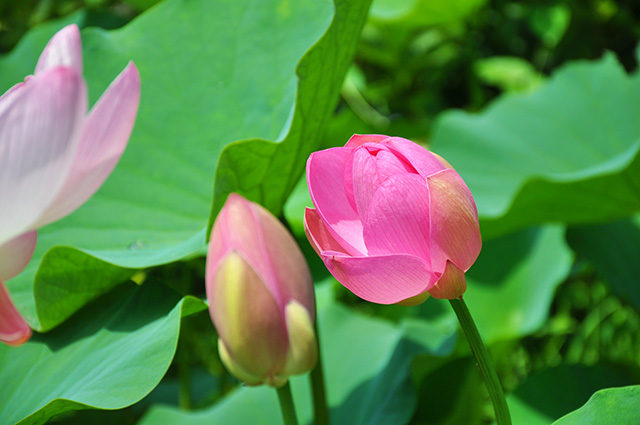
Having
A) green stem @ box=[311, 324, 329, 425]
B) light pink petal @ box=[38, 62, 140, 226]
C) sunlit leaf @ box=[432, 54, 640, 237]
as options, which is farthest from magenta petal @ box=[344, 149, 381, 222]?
sunlit leaf @ box=[432, 54, 640, 237]

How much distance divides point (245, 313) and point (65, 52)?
18 cm

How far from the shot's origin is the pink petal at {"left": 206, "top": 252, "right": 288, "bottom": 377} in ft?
1.21

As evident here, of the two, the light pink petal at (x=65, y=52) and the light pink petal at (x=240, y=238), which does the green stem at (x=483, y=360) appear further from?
the light pink petal at (x=65, y=52)

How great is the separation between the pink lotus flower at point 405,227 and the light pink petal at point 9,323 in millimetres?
197

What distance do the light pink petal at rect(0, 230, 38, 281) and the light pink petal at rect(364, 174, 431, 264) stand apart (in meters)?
0.21

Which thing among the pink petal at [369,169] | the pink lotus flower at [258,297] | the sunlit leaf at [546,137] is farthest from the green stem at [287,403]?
the sunlit leaf at [546,137]

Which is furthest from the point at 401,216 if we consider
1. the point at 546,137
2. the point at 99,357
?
the point at 546,137

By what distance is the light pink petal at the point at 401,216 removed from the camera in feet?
1.11

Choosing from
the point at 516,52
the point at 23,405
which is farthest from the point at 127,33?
the point at 516,52

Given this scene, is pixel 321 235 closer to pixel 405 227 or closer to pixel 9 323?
pixel 405 227

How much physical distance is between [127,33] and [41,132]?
498 mm

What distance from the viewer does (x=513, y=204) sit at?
2.69 feet

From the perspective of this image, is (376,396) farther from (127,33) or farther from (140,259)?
(127,33)

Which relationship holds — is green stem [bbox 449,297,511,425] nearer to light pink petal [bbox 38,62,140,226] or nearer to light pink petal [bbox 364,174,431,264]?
light pink petal [bbox 364,174,431,264]
